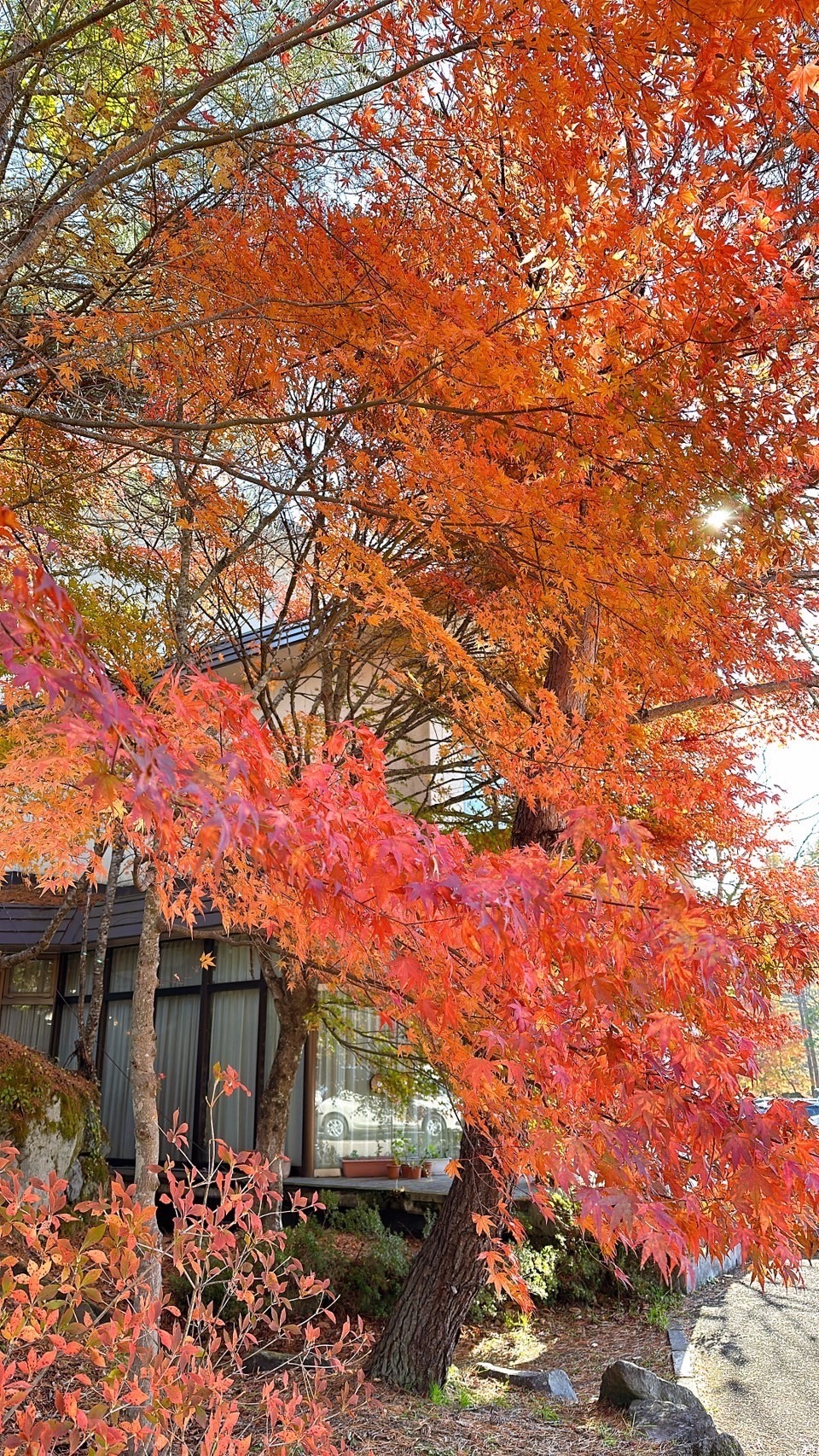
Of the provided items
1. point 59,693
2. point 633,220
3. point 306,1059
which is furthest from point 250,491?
point 59,693

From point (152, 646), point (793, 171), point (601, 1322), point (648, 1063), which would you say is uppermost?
point (793, 171)

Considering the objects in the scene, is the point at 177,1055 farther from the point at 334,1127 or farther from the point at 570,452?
the point at 570,452

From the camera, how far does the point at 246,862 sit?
16.4ft

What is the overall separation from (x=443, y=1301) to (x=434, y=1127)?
6119 millimetres

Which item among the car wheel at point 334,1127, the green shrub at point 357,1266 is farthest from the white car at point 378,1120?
the green shrub at point 357,1266

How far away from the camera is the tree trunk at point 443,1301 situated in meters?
7.14

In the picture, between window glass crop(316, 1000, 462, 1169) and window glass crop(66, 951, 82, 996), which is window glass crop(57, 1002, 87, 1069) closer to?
window glass crop(66, 951, 82, 996)

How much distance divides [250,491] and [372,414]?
3.25 metres

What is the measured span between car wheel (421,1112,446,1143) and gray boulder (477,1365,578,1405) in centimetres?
512

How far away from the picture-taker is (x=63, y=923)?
1419 cm

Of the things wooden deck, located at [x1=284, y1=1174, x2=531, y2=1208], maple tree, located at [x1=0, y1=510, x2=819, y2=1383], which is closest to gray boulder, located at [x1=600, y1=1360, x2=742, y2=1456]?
maple tree, located at [x1=0, y1=510, x2=819, y2=1383]

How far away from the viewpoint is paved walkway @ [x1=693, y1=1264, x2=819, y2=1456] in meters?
6.61

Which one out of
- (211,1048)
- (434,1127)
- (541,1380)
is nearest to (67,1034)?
(211,1048)

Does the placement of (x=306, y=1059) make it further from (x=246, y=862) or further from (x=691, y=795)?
(x=246, y=862)
